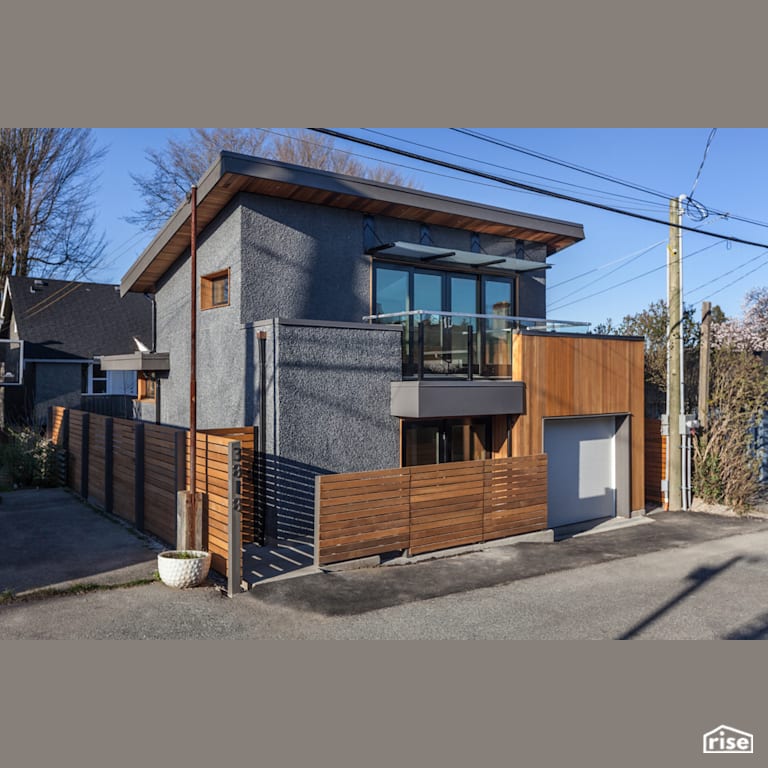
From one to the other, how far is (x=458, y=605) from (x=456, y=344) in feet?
16.9

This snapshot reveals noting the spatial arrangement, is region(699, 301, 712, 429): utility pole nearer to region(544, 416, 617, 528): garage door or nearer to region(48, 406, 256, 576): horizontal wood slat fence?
region(544, 416, 617, 528): garage door

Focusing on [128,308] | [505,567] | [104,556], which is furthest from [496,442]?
[128,308]

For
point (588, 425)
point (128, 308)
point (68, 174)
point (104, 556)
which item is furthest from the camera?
point (68, 174)

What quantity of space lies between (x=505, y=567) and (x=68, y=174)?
28.2 m

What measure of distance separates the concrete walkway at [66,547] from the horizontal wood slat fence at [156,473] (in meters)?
0.37

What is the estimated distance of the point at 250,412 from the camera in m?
11.1

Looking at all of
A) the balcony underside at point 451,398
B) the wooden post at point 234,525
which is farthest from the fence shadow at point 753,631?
the wooden post at point 234,525

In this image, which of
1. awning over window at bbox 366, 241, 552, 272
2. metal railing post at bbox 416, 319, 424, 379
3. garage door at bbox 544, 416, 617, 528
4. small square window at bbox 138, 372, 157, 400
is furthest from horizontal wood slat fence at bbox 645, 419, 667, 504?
small square window at bbox 138, 372, 157, 400

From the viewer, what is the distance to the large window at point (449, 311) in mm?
11656

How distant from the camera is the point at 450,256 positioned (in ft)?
43.5

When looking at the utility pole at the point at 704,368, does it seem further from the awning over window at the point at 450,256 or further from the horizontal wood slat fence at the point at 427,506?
the horizontal wood slat fence at the point at 427,506

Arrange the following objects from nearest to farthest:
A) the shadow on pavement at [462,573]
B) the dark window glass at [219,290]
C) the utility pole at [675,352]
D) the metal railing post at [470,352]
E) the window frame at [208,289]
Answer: the shadow on pavement at [462,573]
the metal railing post at [470,352]
the dark window glass at [219,290]
the window frame at [208,289]
the utility pole at [675,352]

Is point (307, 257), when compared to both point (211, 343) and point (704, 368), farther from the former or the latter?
point (704, 368)

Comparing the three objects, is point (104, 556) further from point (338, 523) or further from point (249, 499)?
point (338, 523)
